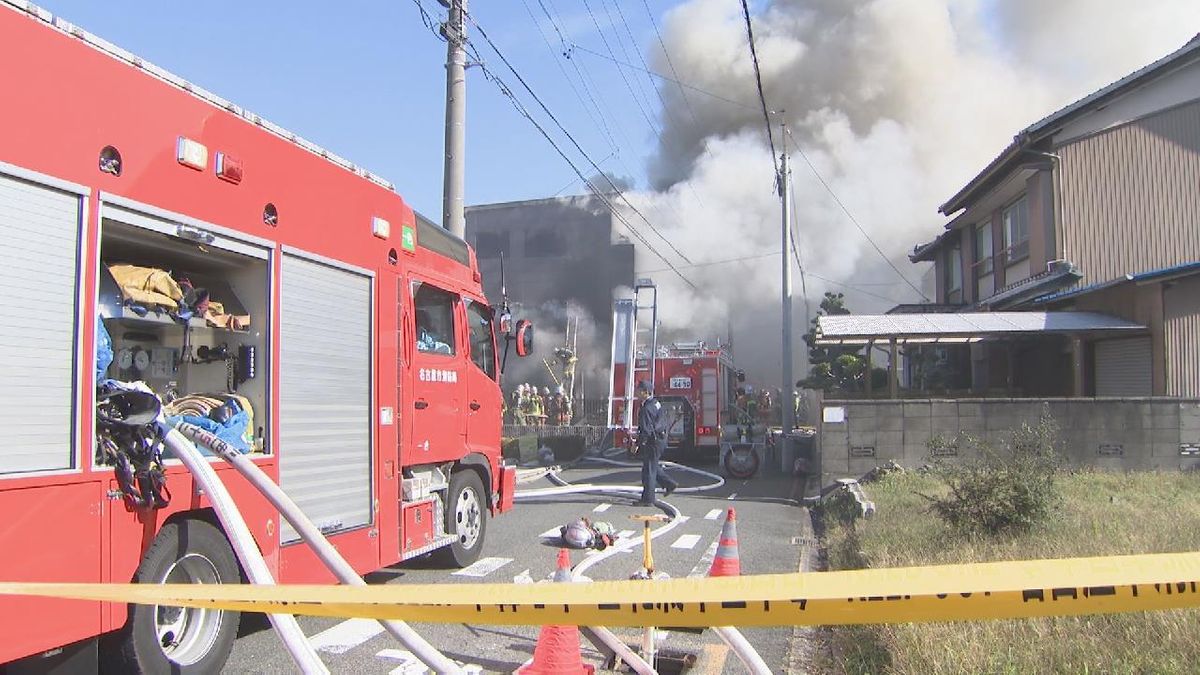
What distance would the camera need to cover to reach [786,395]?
17.3 m

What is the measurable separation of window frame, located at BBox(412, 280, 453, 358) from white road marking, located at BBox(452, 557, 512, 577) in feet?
5.78

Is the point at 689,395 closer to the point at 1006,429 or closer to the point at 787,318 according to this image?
the point at 787,318

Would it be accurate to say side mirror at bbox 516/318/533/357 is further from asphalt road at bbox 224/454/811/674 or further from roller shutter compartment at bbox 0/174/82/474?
→ roller shutter compartment at bbox 0/174/82/474

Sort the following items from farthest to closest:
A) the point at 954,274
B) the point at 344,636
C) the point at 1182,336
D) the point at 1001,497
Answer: the point at 954,274
the point at 1182,336
the point at 1001,497
the point at 344,636

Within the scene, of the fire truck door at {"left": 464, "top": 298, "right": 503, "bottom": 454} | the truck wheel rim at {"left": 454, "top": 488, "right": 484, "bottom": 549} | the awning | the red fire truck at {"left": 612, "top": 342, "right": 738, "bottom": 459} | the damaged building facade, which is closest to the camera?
the truck wheel rim at {"left": 454, "top": 488, "right": 484, "bottom": 549}

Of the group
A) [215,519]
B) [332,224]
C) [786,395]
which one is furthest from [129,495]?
[786,395]

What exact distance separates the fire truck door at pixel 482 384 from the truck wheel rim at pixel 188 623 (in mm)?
3102

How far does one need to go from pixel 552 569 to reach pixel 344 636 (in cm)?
233

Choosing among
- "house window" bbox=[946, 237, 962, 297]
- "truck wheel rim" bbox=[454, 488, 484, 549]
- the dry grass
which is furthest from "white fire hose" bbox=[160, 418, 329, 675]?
"house window" bbox=[946, 237, 962, 297]

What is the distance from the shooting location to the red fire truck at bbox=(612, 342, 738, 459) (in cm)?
1806

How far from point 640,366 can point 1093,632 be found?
49.2ft

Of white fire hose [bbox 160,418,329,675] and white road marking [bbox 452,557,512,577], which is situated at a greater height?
white fire hose [bbox 160,418,329,675]

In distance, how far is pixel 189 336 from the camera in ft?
15.7

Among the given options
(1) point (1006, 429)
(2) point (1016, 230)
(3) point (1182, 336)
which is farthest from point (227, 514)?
(2) point (1016, 230)
